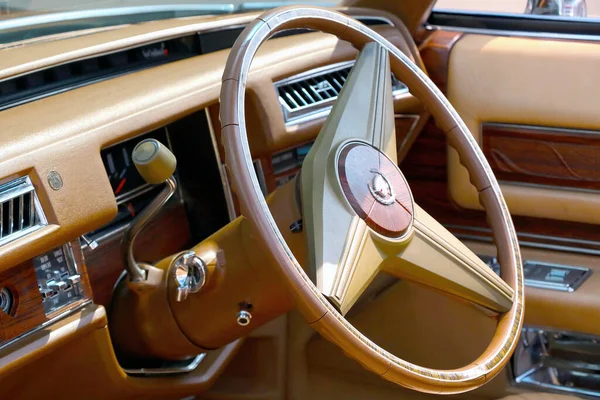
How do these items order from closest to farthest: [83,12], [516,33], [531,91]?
1. [83,12]
2. [531,91]
3. [516,33]

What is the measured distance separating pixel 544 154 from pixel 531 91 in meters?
0.16

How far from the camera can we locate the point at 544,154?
1.99 meters

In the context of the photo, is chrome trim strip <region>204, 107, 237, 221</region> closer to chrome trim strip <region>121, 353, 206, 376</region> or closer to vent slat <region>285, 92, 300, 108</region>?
vent slat <region>285, 92, 300, 108</region>

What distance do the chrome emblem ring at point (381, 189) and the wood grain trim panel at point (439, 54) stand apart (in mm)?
847

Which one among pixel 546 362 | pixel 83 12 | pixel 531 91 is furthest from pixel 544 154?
pixel 83 12

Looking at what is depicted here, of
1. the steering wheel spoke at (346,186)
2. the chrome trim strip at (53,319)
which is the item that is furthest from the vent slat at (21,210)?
the steering wheel spoke at (346,186)

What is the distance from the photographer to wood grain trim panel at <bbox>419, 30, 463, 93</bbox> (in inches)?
82.7

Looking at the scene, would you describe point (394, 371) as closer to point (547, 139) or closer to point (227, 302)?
point (227, 302)

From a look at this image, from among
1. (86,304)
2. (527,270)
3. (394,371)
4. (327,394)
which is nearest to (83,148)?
(86,304)

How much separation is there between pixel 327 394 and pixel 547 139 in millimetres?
841

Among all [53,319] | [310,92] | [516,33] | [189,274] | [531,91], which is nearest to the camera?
[53,319]

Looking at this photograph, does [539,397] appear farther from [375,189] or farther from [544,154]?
[375,189]

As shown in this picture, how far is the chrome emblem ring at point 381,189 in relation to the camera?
1278mm

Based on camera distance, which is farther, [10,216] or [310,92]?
[310,92]
